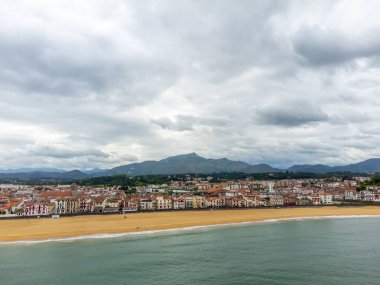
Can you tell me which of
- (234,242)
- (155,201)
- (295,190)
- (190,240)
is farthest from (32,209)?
(295,190)

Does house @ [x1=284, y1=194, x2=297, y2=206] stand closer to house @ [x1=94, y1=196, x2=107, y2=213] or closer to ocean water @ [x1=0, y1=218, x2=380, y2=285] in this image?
ocean water @ [x1=0, y1=218, x2=380, y2=285]

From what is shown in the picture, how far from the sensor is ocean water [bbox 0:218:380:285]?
77.9 feet

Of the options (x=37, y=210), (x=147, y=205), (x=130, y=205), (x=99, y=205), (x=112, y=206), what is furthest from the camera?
(x=147, y=205)

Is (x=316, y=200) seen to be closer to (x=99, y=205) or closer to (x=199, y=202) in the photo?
(x=199, y=202)

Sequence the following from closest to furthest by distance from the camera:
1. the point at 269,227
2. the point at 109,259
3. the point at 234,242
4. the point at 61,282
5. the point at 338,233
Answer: the point at 61,282 < the point at 109,259 < the point at 234,242 < the point at 338,233 < the point at 269,227

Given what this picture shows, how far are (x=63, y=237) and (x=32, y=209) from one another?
32718 mm

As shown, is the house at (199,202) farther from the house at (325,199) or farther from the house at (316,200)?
the house at (325,199)

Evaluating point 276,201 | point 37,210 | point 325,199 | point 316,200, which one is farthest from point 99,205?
point 325,199

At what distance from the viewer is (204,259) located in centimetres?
2928

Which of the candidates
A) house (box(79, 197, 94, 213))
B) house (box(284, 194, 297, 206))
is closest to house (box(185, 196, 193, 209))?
house (box(79, 197, 94, 213))

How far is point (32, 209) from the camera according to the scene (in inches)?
2751

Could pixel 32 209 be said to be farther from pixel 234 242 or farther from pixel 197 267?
pixel 197 267

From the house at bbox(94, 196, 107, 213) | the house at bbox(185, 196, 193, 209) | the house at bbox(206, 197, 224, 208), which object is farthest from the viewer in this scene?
the house at bbox(206, 197, 224, 208)

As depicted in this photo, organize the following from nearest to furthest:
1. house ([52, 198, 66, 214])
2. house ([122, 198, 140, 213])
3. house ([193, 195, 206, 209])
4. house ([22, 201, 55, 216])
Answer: house ([22, 201, 55, 216]) → house ([52, 198, 66, 214]) → house ([122, 198, 140, 213]) → house ([193, 195, 206, 209])
